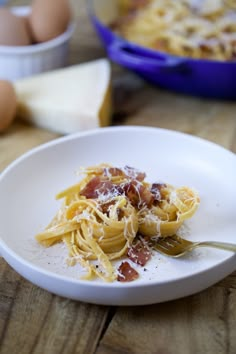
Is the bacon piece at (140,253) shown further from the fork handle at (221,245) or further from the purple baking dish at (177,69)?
the purple baking dish at (177,69)

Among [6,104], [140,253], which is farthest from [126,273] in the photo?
[6,104]

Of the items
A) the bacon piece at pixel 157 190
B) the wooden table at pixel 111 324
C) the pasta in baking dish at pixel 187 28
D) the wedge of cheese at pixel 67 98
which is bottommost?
the wedge of cheese at pixel 67 98

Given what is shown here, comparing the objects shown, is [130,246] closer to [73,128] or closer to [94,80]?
[73,128]

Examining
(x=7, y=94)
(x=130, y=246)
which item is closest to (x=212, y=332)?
(x=130, y=246)

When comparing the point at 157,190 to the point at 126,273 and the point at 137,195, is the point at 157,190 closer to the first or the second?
the point at 137,195

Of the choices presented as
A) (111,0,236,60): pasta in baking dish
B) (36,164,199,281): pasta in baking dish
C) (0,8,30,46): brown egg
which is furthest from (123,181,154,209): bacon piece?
(0,8,30,46): brown egg

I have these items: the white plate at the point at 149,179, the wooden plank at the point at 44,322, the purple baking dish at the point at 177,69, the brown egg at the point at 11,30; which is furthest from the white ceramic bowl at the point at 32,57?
the wooden plank at the point at 44,322

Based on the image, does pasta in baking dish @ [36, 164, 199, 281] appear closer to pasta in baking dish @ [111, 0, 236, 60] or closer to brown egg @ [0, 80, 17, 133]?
brown egg @ [0, 80, 17, 133]
